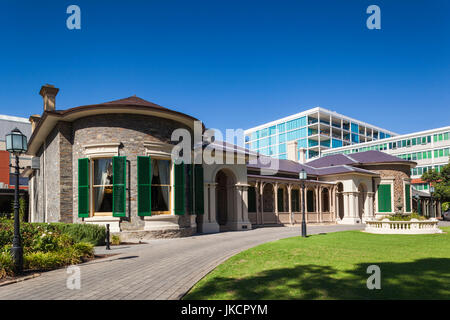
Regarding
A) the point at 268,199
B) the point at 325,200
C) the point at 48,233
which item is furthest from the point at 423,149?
the point at 48,233

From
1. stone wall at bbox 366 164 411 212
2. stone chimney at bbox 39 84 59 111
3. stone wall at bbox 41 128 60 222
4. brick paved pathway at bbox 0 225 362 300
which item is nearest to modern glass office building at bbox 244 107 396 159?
stone wall at bbox 366 164 411 212

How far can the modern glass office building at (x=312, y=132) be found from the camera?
253 feet

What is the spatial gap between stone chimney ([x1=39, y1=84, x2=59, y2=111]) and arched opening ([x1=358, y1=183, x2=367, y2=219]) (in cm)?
2794

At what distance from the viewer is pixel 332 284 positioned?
239 inches

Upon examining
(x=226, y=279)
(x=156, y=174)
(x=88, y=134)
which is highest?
(x=88, y=134)

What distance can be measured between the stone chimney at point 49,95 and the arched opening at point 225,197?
11.2 m

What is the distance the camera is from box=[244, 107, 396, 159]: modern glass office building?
77250mm

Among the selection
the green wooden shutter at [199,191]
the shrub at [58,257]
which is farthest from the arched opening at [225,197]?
the shrub at [58,257]

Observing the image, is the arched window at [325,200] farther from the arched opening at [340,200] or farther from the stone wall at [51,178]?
the stone wall at [51,178]

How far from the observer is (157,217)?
48.9ft
